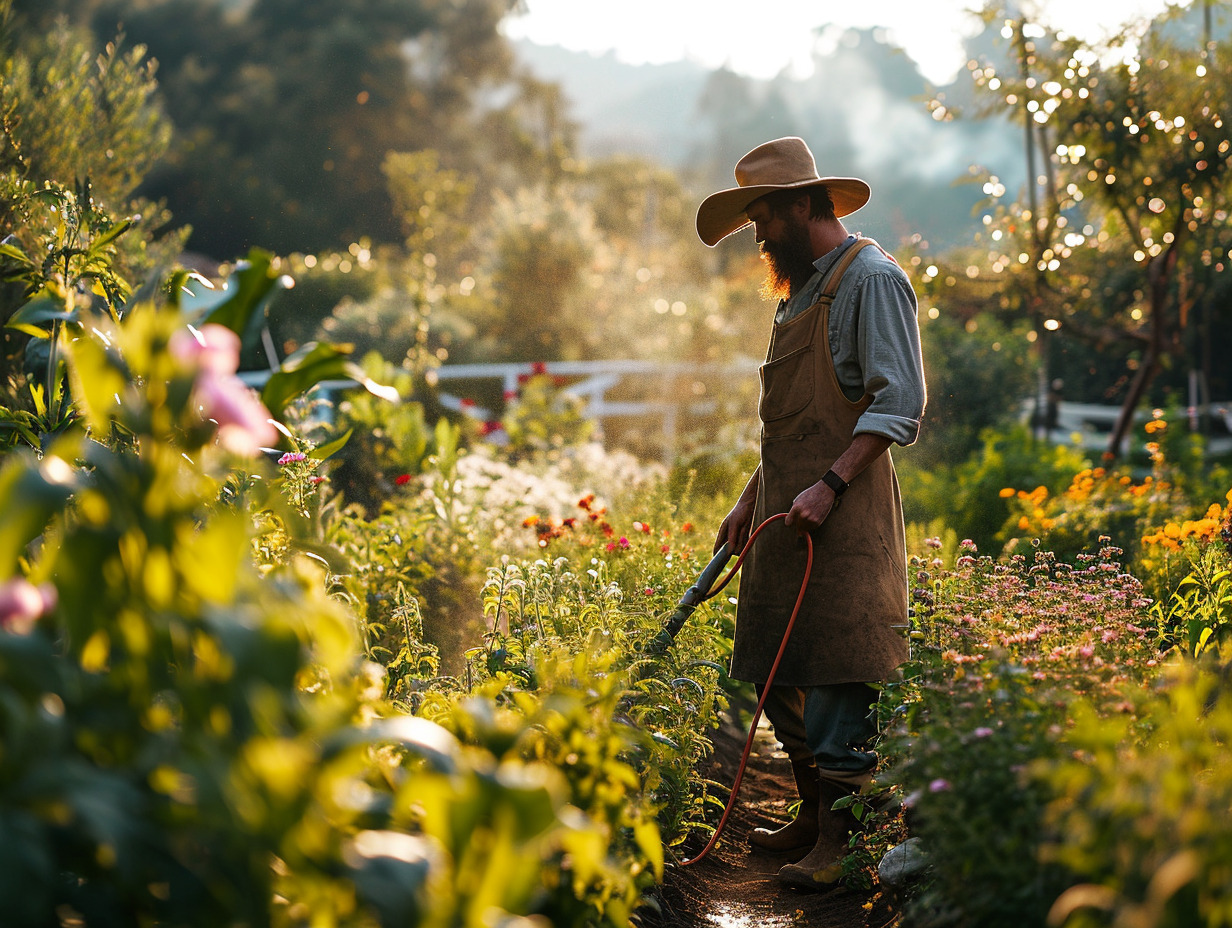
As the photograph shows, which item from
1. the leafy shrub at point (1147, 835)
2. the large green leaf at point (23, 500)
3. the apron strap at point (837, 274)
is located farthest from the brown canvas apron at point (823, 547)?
the large green leaf at point (23, 500)

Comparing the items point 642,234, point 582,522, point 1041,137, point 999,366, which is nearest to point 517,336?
point 999,366

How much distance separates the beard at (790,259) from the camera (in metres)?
2.77

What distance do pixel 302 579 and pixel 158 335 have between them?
1.41 feet

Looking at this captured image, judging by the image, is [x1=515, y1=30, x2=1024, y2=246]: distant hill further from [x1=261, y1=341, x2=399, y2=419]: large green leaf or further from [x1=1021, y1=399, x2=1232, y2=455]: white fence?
[x1=261, y1=341, x2=399, y2=419]: large green leaf

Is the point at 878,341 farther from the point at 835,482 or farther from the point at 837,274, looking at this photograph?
the point at 835,482

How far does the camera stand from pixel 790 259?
2.81 m

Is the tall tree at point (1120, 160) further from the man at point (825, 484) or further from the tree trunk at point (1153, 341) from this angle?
the man at point (825, 484)

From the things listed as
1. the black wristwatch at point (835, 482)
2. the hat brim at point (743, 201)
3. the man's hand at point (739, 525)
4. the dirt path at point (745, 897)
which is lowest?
the dirt path at point (745, 897)

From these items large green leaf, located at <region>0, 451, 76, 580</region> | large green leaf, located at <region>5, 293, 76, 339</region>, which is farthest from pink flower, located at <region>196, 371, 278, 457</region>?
large green leaf, located at <region>5, 293, 76, 339</region>

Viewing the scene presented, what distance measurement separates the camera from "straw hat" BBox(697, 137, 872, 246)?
2725mm

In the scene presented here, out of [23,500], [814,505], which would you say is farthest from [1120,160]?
[23,500]

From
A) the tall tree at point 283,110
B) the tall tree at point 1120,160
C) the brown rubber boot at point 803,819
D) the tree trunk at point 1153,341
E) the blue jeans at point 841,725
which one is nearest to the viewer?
the blue jeans at point 841,725

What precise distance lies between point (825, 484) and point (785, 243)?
0.78 metres

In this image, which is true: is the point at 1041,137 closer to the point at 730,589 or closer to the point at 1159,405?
the point at 730,589
